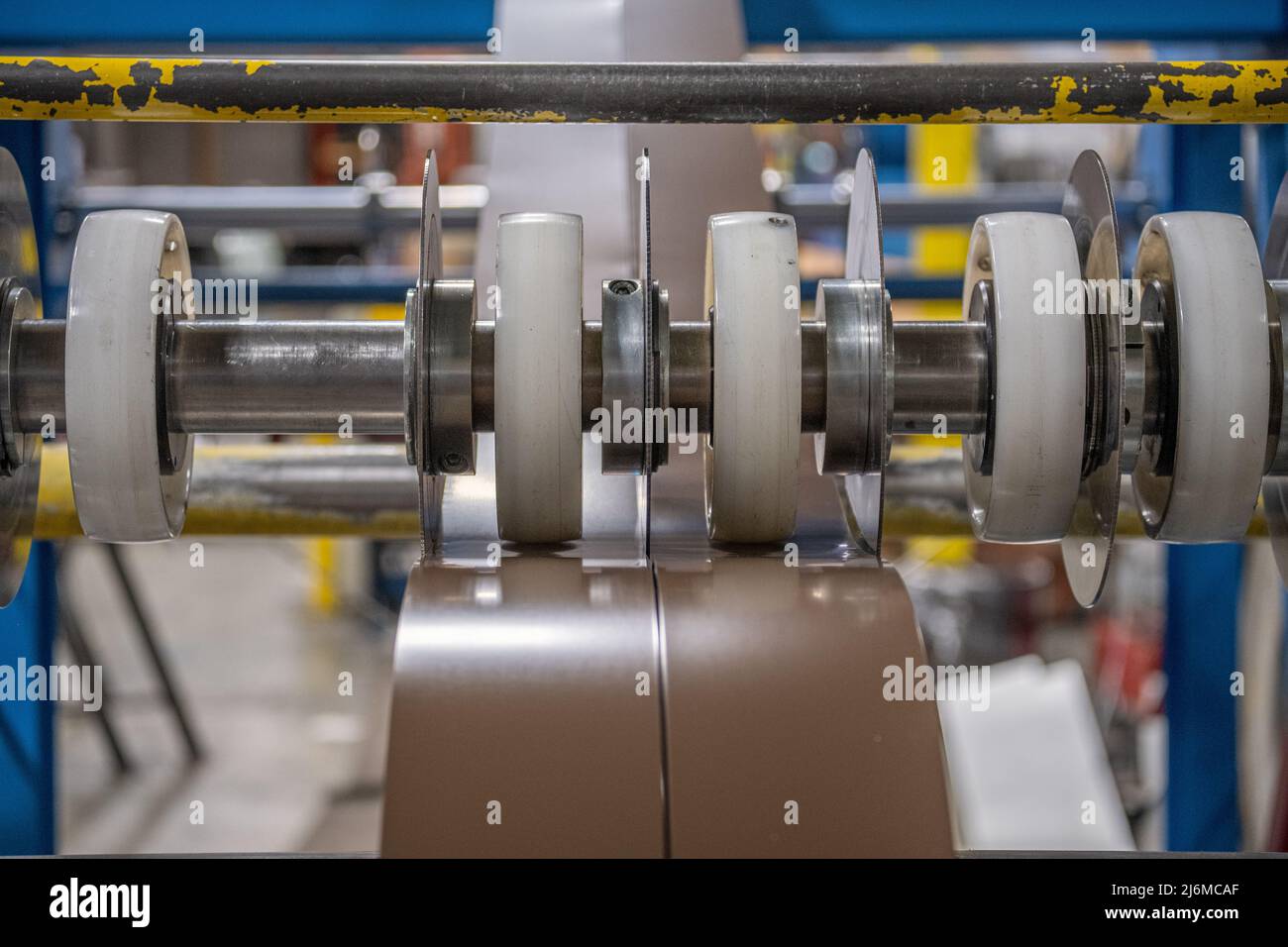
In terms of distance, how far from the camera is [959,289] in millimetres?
1968

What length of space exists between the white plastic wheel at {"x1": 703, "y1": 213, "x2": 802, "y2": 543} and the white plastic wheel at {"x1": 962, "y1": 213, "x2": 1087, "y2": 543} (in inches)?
5.6

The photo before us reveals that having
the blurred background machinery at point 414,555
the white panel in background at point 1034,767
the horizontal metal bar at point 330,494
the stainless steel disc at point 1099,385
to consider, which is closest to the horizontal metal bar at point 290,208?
the blurred background machinery at point 414,555

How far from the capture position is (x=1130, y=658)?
339cm

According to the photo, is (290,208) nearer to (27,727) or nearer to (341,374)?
(27,727)

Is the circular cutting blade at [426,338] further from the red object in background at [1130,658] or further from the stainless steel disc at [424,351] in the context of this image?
the red object in background at [1130,658]

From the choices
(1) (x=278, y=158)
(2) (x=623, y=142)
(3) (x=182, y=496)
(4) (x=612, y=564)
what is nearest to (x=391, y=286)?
(2) (x=623, y=142)

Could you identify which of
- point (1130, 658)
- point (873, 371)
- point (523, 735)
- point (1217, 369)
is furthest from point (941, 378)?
point (1130, 658)

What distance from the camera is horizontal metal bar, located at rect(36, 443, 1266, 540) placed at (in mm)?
1216

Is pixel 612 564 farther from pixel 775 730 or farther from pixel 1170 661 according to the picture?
pixel 1170 661

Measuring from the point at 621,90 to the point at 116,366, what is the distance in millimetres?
417

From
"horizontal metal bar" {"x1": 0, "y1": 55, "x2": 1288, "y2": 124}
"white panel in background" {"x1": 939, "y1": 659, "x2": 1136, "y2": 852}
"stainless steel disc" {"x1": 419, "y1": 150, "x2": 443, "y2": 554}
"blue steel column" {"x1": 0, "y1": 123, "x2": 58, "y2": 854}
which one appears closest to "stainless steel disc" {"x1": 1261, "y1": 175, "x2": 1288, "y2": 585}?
"horizontal metal bar" {"x1": 0, "y1": 55, "x2": 1288, "y2": 124}

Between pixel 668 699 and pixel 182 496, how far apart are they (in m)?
0.44

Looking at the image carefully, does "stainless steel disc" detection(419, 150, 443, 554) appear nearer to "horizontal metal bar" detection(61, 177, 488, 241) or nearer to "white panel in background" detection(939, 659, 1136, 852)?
"horizontal metal bar" detection(61, 177, 488, 241)

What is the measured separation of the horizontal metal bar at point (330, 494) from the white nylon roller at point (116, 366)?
1.31ft
